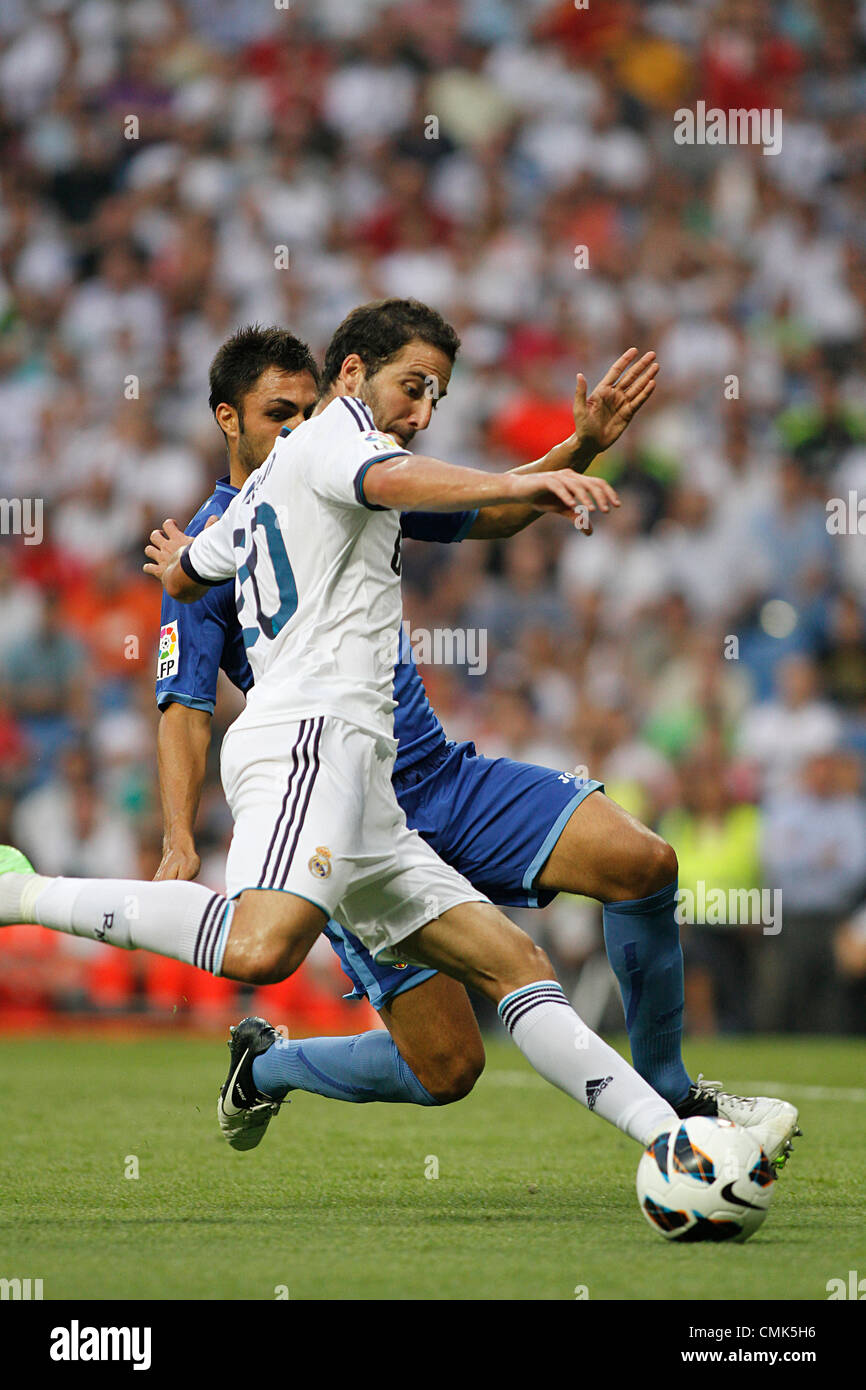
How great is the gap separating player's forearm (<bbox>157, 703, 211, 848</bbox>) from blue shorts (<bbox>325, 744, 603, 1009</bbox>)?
0.52 metres

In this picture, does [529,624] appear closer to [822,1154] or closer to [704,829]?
[704,829]

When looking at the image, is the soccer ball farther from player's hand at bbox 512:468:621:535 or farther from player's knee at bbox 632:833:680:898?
player's hand at bbox 512:468:621:535

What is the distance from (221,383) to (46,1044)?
19.3ft

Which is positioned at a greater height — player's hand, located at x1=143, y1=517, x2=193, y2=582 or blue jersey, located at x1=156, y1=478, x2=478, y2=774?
player's hand, located at x1=143, y1=517, x2=193, y2=582

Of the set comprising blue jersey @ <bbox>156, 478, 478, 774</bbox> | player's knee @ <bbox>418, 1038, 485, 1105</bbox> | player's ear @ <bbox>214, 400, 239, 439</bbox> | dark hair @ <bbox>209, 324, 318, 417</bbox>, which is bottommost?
player's knee @ <bbox>418, 1038, 485, 1105</bbox>

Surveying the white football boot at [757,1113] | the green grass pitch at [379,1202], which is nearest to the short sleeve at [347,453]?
the green grass pitch at [379,1202]

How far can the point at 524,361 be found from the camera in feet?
44.9

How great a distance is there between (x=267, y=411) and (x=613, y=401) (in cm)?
124

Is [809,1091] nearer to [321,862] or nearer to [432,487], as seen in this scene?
[321,862]

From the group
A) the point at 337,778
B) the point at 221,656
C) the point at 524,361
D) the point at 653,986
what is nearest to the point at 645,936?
the point at 653,986

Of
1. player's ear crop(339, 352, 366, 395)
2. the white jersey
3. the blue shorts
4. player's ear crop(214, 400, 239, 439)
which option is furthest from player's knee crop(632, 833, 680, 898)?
player's ear crop(214, 400, 239, 439)

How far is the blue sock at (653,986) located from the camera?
196 inches

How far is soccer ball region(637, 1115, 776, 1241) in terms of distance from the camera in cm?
401

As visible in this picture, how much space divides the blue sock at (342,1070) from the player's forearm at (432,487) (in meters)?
1.84
